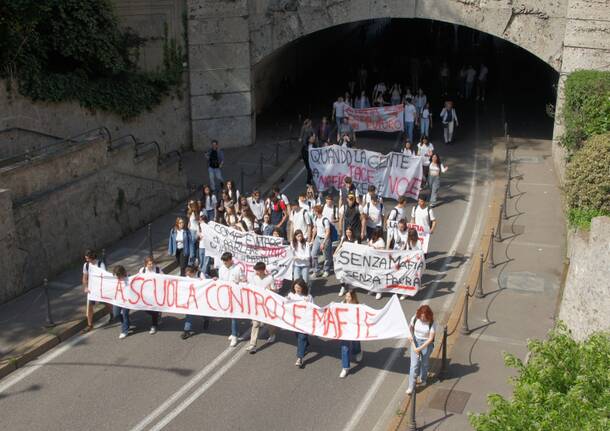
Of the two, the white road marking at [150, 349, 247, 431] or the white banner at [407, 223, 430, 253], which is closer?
the white road marking at [150, 349, 247, 431]

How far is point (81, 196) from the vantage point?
1925cm

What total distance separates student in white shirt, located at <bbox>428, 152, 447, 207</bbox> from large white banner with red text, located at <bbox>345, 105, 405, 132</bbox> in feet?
16.5

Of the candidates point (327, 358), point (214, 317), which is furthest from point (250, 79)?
point (327, 358)

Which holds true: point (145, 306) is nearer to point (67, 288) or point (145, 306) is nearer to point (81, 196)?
point (67, 288)

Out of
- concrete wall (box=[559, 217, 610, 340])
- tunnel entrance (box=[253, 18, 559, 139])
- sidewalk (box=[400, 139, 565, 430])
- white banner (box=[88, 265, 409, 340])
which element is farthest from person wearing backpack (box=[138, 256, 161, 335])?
tunnel entrance (box=[253, 18, 559, 139])

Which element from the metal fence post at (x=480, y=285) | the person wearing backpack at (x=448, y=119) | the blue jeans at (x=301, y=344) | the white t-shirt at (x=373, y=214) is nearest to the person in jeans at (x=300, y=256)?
the white t-shirt at (x=373, y=214)

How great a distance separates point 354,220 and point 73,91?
31.9 feet

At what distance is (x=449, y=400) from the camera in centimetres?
1280

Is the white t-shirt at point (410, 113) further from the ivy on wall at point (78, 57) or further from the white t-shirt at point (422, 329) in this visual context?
the white t-shirt at point (422, 329)

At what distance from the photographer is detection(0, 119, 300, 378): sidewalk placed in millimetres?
15148

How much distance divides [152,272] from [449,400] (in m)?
5.54

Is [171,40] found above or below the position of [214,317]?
above

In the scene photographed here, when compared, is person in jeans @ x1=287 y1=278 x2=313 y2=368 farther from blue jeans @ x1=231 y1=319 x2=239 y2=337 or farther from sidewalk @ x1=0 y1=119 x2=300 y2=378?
sidewalk @ x1=0 y1=119 x2=300 y2=378

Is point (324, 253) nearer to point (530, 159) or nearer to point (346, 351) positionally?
point (346, 351)
